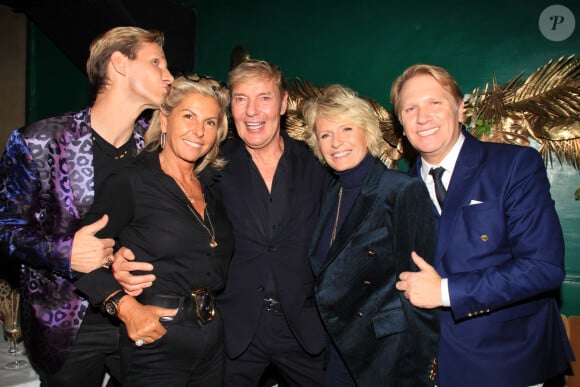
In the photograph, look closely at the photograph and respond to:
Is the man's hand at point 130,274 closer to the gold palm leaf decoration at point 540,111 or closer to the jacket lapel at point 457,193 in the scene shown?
the jacket lapel at point 457,193

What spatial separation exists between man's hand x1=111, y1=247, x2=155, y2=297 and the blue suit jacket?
48.2 inches

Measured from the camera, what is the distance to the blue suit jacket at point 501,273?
59.5 inches

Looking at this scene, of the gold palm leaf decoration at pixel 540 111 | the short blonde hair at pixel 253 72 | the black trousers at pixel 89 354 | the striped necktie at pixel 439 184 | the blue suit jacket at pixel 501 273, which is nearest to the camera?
the blue suit jacket at pixel 501 273

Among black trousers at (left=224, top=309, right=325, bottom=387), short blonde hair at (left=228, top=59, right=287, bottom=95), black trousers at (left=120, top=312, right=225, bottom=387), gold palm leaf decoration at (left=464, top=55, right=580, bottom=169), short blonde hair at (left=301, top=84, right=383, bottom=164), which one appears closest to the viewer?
black trousers at (left=120, top=312, right=225, bottom=387)

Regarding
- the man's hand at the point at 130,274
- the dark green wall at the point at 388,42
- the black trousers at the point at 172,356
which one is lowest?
the black trousers at the point at 172,356

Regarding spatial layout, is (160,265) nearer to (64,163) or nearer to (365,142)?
(64,163)

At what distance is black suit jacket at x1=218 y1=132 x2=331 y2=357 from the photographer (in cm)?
208

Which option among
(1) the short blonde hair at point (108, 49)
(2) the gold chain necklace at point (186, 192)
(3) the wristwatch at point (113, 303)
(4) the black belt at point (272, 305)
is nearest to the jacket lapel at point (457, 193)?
(4) the black belt at point (272, 305)

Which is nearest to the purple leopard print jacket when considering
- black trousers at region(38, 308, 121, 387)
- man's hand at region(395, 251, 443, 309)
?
black trousers at region(38, 308, 121, 387)

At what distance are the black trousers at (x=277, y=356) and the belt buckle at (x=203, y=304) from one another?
453 mm

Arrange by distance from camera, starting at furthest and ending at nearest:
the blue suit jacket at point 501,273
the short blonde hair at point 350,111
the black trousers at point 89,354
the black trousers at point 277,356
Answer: the black trousers at point 277,356
the short blonde hair at point 350,111
the black trousers at point 89,354
the blue suit jacket at point 501,273

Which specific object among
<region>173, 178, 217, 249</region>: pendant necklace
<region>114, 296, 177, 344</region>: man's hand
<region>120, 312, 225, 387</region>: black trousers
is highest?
<region>173, 178, 217, 249</region>: pendant necklace

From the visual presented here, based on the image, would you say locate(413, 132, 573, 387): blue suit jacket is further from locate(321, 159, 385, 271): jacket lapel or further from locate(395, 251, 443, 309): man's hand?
locate(321, 159, 385, 271): jacket lapel

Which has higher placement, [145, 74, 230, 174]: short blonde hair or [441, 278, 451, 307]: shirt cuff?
[145, 74, 230, 174]: short blonde hair
